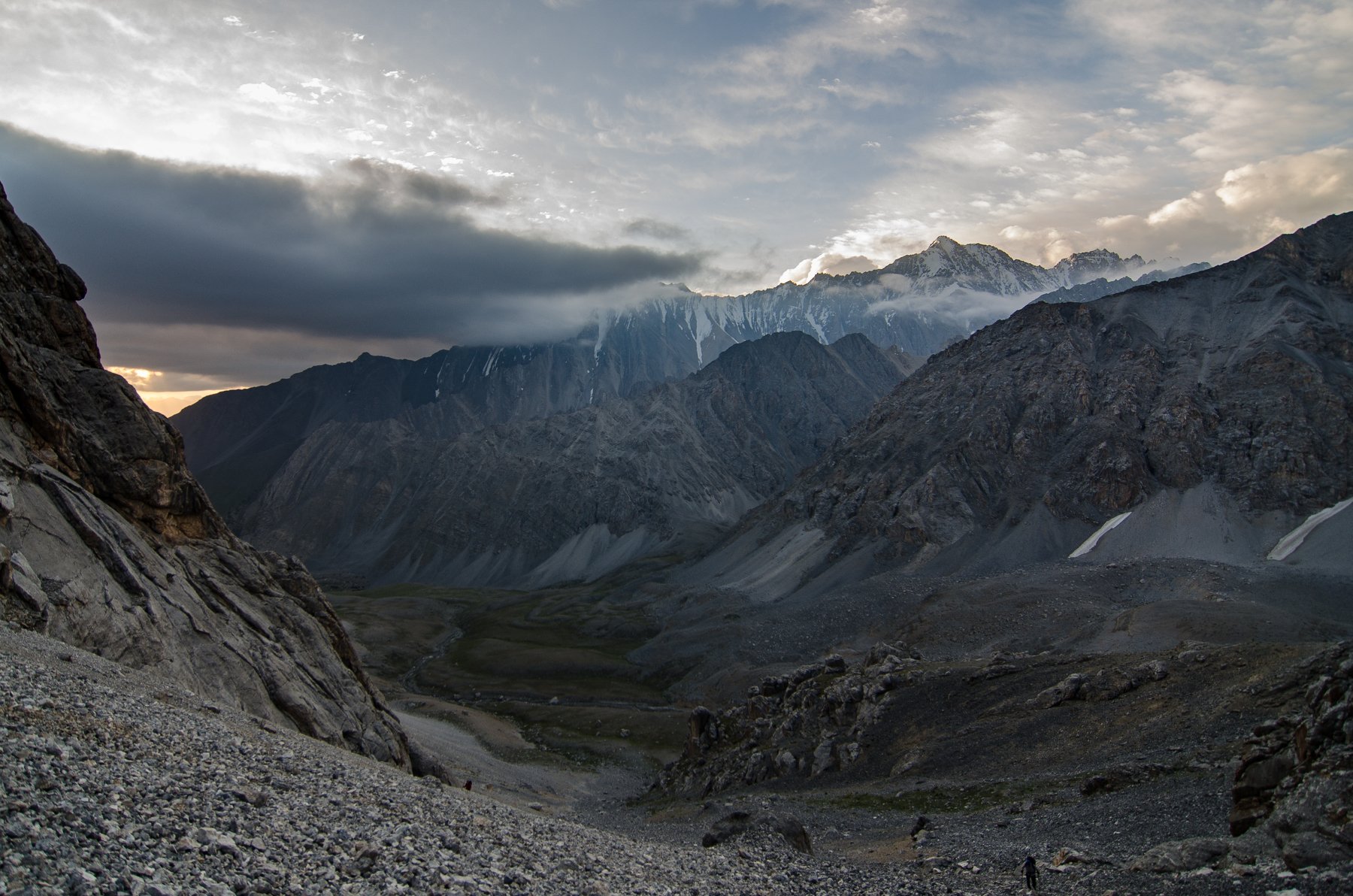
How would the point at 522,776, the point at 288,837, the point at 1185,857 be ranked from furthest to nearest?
the point at 522,776 → the point at 1185,857 → the point at 288,837

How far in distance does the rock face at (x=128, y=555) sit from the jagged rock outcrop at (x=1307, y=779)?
37.0 meters

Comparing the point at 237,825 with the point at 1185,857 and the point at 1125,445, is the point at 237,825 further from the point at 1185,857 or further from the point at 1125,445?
the point at 1125,445

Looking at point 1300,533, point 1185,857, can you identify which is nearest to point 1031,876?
point 1185,857

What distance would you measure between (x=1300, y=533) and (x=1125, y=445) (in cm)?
3458

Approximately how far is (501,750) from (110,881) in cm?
7164

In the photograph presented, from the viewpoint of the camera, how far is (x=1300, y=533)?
119 m

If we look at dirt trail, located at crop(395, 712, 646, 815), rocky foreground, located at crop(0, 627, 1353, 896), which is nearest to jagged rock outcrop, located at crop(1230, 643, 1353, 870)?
rocky foreground, located at crop(0, 627, 1353, 896)

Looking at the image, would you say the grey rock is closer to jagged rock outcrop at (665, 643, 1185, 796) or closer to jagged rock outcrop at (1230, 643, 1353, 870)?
jagged rock outcrop at (1230, 643, 1353, 870)

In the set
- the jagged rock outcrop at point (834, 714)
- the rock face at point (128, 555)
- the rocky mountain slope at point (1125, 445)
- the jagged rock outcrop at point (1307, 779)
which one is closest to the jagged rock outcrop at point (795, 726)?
the jagged rock outcrop at point (834, 714)

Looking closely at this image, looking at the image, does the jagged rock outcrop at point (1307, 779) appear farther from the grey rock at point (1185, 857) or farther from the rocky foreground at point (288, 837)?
the grey rock at point (1185, 857)

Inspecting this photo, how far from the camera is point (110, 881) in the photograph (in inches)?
424

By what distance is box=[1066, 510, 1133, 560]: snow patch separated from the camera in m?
134

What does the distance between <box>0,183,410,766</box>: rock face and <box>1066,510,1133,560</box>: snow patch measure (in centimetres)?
11740

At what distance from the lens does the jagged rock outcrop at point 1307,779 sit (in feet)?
58.9
